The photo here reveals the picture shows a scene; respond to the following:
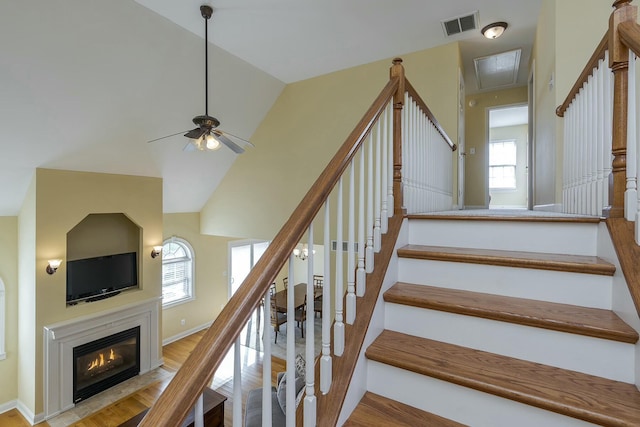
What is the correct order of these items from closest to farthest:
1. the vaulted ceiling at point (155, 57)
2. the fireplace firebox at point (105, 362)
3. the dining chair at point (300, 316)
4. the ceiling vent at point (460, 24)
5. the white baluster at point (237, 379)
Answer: the white baluster at point (237, 379), the vaulted ceiling at point (155, 57), the ceiling vent at point (460, 24), the fireplace firebox at point (105, 362), the dining chair at point (300, 316)

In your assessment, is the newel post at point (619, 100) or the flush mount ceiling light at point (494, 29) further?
the flush mount ceiling light at point (494, 29)

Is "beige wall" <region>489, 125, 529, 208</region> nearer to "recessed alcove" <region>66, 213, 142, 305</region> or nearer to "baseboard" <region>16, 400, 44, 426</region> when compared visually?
"recessed alcove" <region>66, 213, 142, 305</region>

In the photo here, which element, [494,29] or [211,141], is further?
[494,29]

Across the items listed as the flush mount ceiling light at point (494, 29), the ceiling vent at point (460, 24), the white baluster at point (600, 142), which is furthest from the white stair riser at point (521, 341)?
the flush mount ceiling light at point (494, 29)

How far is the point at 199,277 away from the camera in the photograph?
7352 millimetres

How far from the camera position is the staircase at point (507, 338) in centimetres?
104

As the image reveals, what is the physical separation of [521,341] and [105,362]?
6060mm

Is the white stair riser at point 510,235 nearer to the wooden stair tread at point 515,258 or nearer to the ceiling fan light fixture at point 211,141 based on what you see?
the wooden stair tread at point 515,258

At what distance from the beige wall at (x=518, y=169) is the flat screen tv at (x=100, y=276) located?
829 centimetres

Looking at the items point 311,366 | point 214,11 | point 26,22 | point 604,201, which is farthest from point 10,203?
point 604,201

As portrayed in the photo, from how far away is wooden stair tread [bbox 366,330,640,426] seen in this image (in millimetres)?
938

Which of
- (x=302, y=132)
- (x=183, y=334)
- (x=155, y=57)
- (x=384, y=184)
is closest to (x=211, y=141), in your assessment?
(x=155, y=57)

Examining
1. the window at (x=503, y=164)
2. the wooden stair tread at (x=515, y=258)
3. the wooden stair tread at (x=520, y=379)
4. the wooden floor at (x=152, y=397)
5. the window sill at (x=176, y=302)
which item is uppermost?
the window at (x=503, y=164)

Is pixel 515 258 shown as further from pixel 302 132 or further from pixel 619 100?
pixel 302 132
